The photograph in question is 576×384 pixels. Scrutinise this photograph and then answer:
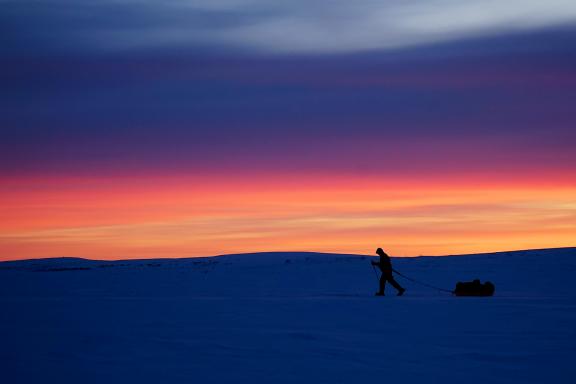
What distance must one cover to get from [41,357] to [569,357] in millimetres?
7736

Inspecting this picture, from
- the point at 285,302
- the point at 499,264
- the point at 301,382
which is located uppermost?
the point at 499,264

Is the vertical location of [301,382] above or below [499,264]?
below

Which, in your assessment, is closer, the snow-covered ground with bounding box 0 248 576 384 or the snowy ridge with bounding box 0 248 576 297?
the snow-covered ground with bounding box 0 248 576 384

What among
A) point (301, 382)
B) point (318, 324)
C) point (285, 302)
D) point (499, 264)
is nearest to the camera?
point (301, 382)

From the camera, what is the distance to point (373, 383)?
957cm

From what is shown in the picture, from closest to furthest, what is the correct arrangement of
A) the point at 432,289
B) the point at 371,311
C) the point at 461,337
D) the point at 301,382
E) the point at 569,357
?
the point at 301,382, the point at 569,357, the point at 461,337, the point at 371,311, the point at 432,289

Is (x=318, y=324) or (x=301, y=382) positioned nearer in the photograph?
(x=301, y=382)

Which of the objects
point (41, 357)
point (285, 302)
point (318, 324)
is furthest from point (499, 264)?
point (41, 357)

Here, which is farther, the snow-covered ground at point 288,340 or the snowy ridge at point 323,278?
the snowy ridge at point 323,278

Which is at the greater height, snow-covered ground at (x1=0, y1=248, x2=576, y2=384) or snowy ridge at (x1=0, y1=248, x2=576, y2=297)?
snowy ridge at (x1=0, y1=248, x2=576, y2=297)

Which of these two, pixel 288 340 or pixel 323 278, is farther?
pixel 323 278

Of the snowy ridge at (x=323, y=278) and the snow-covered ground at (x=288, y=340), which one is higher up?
the snowy ridge at (x=323, y=278)

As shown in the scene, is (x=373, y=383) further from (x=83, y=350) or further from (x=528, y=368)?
(x=83, y=350)

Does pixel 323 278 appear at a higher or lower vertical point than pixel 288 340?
higher
